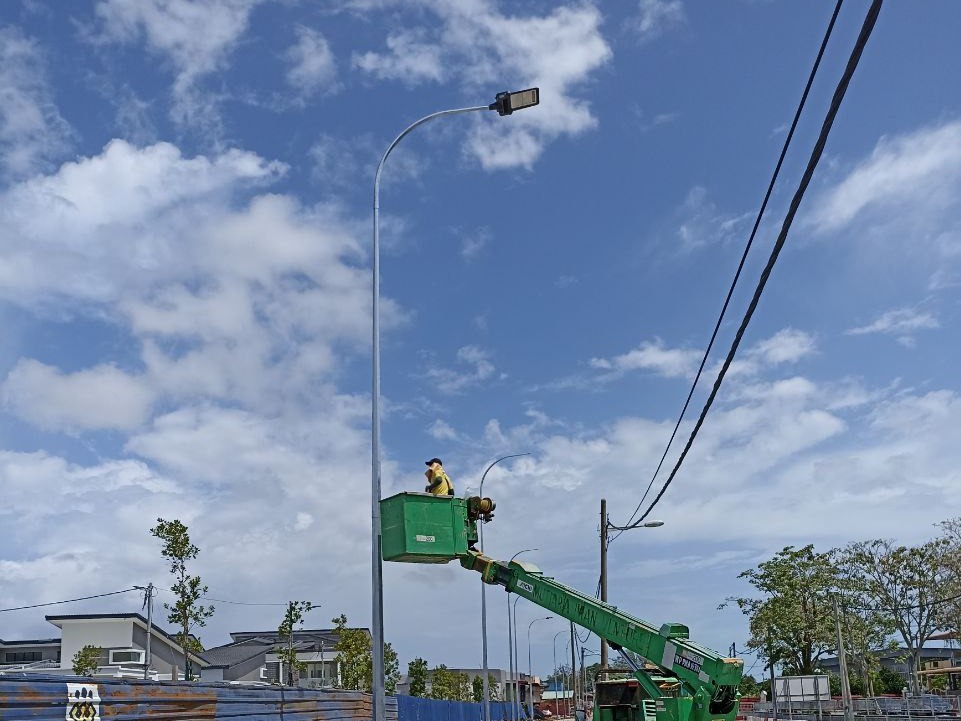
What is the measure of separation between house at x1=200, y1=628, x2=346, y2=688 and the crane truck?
6146cm

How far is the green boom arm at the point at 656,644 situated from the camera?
1484 cm

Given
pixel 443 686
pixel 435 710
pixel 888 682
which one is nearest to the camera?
pixel 435 710

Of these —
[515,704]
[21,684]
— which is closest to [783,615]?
[515,704]

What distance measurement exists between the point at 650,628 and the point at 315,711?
7.30m

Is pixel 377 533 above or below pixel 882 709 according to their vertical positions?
above

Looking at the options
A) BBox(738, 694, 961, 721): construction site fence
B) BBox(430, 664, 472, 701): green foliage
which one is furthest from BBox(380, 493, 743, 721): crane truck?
BBox(430, 664, 472, 701): green foliage

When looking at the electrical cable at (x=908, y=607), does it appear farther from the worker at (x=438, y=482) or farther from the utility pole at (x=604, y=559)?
the worker at (x=438, y=482)

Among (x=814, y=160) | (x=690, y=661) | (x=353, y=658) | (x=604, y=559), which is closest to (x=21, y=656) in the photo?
(x=353, y=658)

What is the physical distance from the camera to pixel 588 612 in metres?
16.3

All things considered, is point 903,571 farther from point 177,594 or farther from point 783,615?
point 177,594

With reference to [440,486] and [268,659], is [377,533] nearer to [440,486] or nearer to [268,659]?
[440,486]

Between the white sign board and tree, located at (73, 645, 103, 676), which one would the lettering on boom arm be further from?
tree, located at (73, 645, 103, 676)

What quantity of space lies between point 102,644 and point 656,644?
189 ft

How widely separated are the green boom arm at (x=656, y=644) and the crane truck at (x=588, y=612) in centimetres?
2
